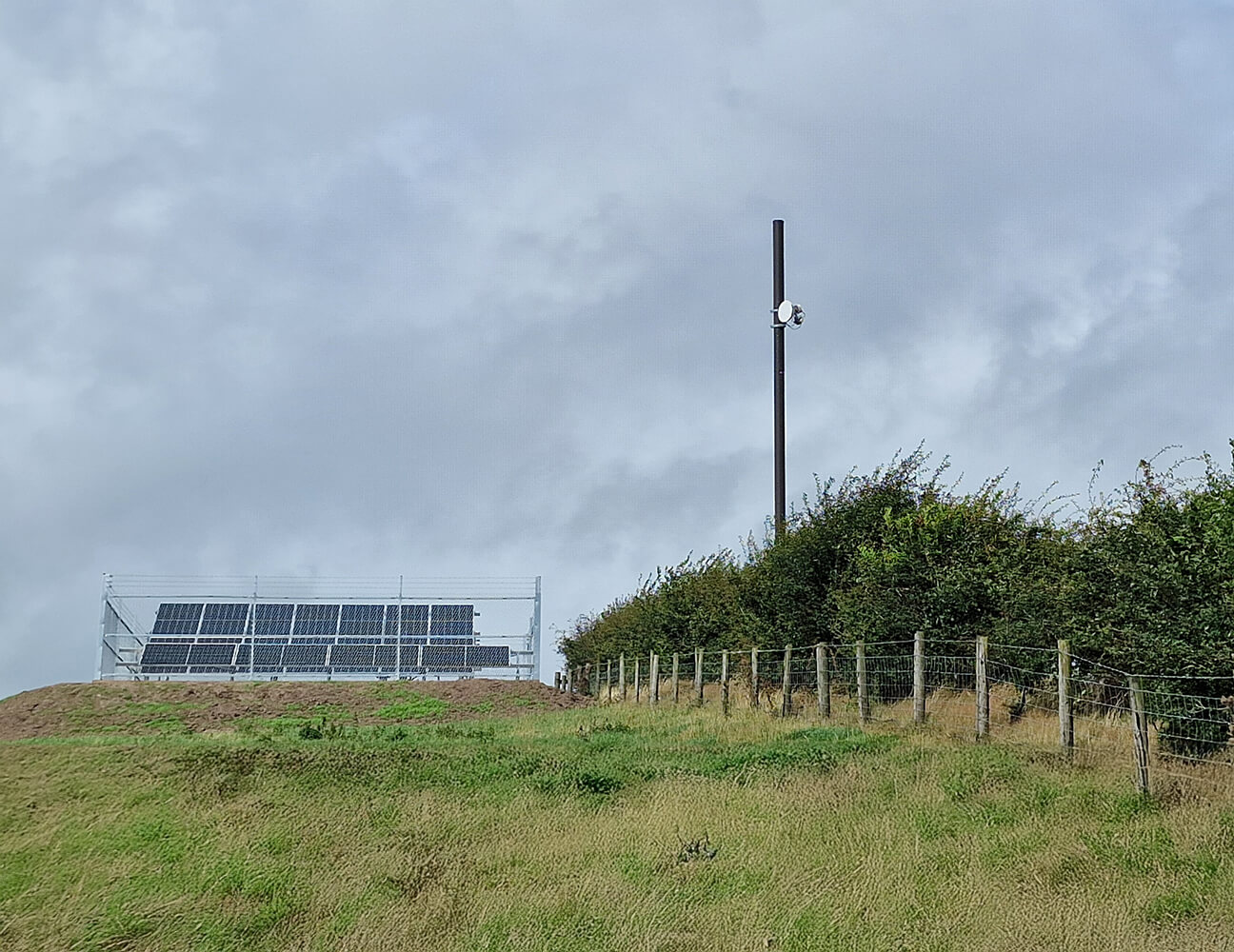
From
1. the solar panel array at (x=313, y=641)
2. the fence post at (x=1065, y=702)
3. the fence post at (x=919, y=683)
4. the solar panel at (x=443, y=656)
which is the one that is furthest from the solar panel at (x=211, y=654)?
the fence post at (x=1065, y=702)

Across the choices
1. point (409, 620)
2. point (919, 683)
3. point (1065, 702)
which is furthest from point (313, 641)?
point (1065, 702)

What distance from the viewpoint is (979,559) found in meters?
18.6

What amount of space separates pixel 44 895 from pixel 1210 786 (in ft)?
32.6

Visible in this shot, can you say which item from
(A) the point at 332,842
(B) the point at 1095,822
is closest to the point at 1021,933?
(B) the point at 1095,822

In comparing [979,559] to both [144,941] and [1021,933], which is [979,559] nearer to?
[1021,933]

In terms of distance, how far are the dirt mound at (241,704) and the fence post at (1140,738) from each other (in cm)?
1993

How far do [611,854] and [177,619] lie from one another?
36.3m

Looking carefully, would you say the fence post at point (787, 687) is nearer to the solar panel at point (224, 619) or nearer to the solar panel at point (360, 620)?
the solar panel at point (360, 620)

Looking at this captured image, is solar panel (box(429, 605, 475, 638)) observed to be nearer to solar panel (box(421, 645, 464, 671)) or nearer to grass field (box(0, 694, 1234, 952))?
solar panel (box(421, 645, 464, 671))

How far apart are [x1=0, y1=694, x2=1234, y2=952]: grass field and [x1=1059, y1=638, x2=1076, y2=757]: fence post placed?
1.22 feet

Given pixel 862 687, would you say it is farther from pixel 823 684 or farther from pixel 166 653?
pixel 166 653

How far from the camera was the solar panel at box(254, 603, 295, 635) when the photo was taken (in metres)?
42.8

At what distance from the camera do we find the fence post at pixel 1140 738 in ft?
37.8

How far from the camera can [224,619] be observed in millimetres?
43250
